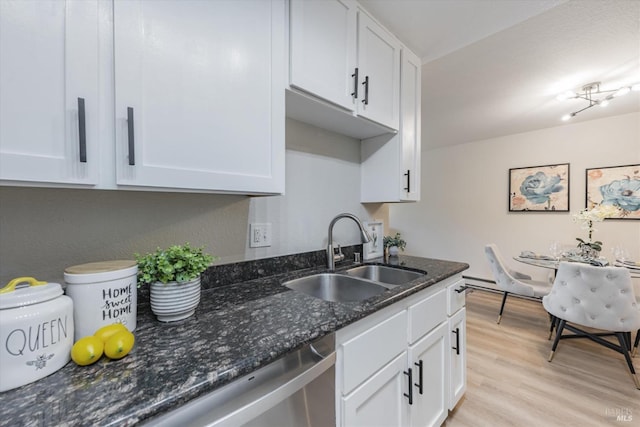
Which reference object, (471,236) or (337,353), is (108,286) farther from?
(471,236)

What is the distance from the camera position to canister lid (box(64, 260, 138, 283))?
25.0 inches

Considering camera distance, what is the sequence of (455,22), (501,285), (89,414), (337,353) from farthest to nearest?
(501,285)
(455,22)
(337,353)
(89,414)

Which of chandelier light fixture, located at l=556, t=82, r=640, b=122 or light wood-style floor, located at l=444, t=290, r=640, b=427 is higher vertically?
chandelier light fixture, located at l=556, t=82, r=640, b=122

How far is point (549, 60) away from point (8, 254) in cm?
312

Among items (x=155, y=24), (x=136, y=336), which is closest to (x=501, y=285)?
(x=136, y=336)

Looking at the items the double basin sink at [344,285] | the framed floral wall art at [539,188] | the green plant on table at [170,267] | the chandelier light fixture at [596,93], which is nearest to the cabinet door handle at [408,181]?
the double basin sink at [344,285]

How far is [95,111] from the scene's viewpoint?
0.64 meters

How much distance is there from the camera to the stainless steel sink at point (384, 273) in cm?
153

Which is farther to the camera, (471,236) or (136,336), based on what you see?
(471,236)

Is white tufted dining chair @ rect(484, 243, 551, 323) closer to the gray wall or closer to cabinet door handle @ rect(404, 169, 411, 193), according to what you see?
the gray wall

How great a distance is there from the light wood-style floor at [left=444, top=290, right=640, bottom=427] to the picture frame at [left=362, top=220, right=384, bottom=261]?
1065 millimetres

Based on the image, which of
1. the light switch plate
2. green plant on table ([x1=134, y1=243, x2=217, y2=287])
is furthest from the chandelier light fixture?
green plant on table ([x1=134, y1=243, x2=217, y2=287])

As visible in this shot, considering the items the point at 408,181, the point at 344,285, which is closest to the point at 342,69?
the point at 408,181

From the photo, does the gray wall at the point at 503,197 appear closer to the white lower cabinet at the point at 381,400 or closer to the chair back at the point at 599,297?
the chair back at the point at 599,297
